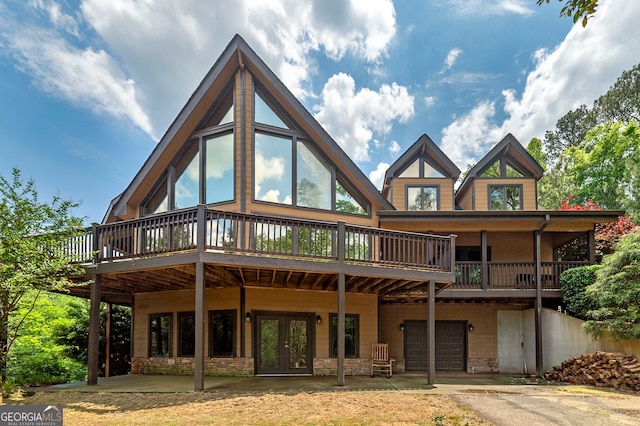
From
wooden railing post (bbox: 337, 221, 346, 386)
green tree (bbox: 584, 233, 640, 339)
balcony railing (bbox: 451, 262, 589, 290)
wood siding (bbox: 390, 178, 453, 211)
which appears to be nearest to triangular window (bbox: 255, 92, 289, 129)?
wooden railing post (bbox: 337, 221, 346, 386)

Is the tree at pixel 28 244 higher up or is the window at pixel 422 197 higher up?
the window at pixel 422 197

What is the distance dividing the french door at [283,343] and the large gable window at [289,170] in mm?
3439

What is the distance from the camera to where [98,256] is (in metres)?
10.3

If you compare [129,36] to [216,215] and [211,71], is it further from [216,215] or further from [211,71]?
[216,215]

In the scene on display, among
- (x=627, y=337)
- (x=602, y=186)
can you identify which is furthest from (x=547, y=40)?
(x=627, y=337)

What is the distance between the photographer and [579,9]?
4.46 meters

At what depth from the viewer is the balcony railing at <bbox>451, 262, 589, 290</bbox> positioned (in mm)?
14953

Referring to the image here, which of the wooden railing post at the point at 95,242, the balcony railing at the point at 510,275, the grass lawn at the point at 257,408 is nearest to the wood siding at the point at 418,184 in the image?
the balcony railing at the point at 510,275

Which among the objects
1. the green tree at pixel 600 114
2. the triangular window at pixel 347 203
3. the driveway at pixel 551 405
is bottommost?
the driveway at pixel 551 405

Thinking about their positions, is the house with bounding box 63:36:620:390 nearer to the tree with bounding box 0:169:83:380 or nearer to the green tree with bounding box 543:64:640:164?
the tree with bounding box 0:169:83:380

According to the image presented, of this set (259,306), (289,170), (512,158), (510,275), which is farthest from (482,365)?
(289,170)

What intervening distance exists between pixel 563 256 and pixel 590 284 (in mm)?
6429

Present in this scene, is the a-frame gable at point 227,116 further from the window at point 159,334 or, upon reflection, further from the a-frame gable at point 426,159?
the window at point 159,334

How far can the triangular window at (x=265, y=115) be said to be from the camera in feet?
41.9
